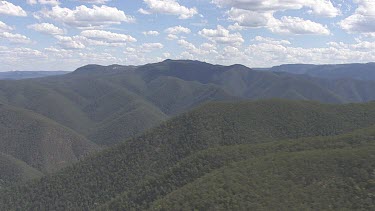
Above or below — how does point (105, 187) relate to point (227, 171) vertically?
below

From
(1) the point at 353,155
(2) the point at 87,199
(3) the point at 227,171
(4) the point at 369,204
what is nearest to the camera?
(4) the point at 369,204

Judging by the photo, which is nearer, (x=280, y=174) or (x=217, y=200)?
(x=217, y=200)

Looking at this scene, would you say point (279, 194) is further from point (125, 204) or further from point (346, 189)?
point (125, 204)

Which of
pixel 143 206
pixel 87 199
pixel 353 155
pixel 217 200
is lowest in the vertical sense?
pixel 87 199

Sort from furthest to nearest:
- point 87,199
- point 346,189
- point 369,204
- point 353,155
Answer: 1. point 87,199
2. point 353,155
3. point 346,189
4. point 369,204

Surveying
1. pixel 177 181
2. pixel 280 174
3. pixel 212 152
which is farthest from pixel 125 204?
pixel 280 174

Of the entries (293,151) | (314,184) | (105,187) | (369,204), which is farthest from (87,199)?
(369,204)

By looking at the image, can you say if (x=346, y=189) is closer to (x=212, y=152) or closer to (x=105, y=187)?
(x=212, y=152)

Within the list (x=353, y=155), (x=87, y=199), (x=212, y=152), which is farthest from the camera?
(x=87, y=199)

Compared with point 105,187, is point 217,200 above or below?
above
